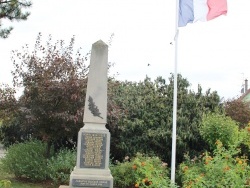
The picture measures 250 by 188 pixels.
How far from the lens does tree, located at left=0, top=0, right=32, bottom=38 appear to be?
11211 mm

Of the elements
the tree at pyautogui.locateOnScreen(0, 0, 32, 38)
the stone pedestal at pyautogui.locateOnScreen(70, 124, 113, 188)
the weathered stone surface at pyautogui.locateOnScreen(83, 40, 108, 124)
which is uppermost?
the tree at pyautogui.locateOnScreen(0, 0, 32, 38)

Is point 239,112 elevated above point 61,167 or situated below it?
above

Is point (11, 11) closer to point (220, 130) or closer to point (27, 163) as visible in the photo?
point (27, 163)

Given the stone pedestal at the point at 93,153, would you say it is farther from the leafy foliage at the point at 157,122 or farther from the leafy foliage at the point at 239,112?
Result: the leafy foliage at the point at 239,112

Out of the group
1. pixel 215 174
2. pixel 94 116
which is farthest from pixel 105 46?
pixel 215 174

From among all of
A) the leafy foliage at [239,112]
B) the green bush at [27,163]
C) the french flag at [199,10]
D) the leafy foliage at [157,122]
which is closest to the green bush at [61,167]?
the green bush at [27,163]

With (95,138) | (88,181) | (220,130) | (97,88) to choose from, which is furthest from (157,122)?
(88,181)

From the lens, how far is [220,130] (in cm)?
1260

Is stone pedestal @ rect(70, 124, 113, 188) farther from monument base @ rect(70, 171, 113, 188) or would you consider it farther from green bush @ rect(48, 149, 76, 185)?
green bush @ rect(48, 149, 76, 185)

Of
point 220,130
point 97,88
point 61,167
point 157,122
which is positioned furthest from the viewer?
point 157,122

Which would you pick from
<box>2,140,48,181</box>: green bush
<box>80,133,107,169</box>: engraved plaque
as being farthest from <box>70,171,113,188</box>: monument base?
<box>2,140,48,181</box>: green bush

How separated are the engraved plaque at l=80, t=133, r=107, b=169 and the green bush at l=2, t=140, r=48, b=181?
3.37 metres

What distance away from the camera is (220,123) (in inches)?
497

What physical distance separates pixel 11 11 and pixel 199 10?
509cm
